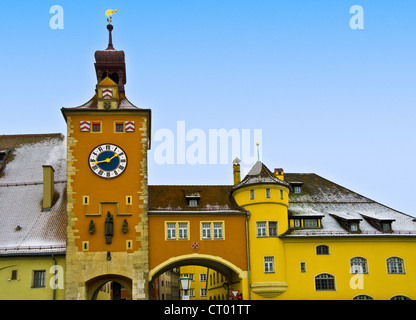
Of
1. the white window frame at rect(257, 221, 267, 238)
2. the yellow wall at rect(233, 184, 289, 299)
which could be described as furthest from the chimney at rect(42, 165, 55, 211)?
the white window frame at rect(257, 221, 267, 238)

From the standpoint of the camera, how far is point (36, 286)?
128 feet

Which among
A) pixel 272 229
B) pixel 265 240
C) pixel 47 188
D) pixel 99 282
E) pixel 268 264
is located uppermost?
pixel 47 188

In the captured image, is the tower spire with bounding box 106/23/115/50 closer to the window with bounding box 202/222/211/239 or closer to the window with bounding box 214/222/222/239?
the window with bounding box 202/222/211/239

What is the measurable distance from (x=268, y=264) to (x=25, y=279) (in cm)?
1862

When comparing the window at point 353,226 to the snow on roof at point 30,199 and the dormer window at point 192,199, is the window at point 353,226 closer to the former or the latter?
the dormer window at point 192,199

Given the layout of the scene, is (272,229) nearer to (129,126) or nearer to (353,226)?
(353,226)

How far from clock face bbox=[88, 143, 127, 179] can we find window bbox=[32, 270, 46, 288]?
857cm

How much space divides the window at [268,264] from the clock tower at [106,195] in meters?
9.41

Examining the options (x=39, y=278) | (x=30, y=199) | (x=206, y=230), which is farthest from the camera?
(x=30, y=199)

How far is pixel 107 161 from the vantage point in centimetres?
4166

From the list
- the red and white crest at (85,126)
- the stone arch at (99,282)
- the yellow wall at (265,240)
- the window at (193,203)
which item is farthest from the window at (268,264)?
the red and white crest at (85,126)

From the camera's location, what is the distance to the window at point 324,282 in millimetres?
41438

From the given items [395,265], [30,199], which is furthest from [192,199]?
[395,265]

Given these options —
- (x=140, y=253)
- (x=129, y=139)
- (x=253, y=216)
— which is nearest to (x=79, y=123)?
(x=129, y=139)
